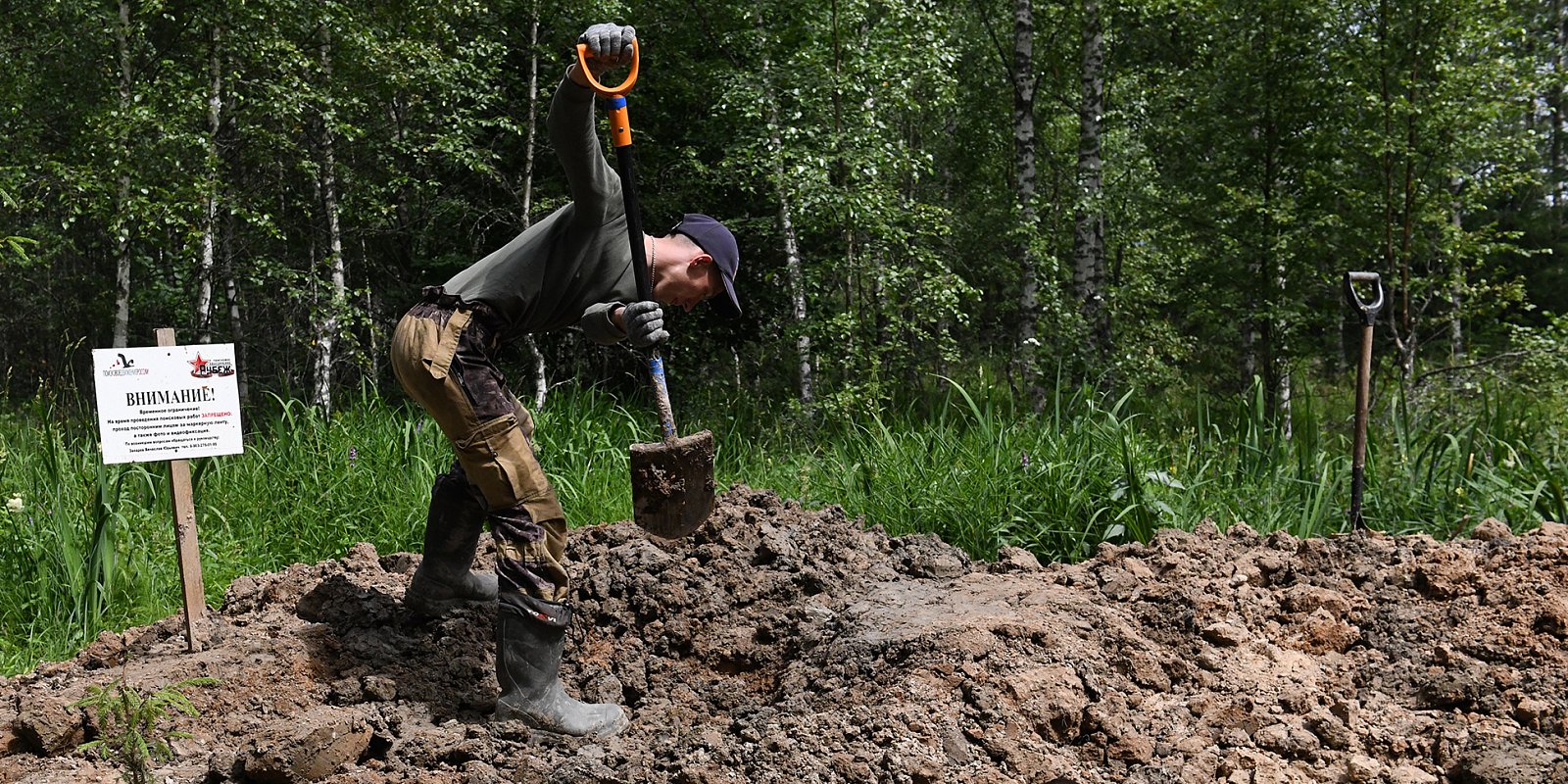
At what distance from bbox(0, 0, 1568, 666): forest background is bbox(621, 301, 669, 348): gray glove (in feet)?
7.88

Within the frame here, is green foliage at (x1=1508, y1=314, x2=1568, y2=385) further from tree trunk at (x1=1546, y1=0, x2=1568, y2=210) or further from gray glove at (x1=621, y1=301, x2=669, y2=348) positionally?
tree trunk at (x1=1546, y1=0, x2=1568, y2=210)

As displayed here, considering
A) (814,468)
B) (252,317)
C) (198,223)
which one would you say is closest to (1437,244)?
(814,468)

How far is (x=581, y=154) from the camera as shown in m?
3.07

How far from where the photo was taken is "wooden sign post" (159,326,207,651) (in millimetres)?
3697

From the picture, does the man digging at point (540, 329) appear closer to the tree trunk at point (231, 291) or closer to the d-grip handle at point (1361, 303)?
the d-grip handle at point (1361, 303)

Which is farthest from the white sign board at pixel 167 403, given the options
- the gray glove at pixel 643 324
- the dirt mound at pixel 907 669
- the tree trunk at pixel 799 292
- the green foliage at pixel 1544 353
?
the green foliage at pixel 1544 353

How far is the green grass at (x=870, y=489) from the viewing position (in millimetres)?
4621

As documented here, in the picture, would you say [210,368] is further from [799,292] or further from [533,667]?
[799,292]

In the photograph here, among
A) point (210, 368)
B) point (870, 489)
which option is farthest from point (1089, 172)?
point (210, 368)

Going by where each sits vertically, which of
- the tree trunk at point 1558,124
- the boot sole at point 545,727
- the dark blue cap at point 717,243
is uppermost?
the tree trunk at point 1558,124

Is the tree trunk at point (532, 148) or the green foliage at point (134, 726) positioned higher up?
the tree trunk at point (532, 148)

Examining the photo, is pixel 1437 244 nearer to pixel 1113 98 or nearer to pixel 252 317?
pixel 1113 98

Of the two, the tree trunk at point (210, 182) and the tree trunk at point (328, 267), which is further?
the tree trunk at point (328, 267)

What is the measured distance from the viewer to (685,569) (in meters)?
4.02
